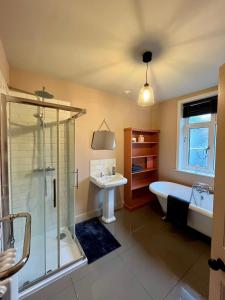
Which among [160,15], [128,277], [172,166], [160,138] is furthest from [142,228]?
[160,15]

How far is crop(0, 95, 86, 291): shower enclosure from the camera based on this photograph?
1.73m

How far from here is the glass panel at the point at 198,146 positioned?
9.05 feet

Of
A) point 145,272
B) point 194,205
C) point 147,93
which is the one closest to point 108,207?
point 145,272

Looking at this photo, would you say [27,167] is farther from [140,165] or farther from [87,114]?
[140,165]

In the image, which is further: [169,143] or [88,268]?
[169,143]

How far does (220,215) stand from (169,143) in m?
2.72

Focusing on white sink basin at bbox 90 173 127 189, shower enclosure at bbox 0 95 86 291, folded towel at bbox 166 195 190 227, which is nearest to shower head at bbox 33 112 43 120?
shower enclosure at bbox 0 95 86 291

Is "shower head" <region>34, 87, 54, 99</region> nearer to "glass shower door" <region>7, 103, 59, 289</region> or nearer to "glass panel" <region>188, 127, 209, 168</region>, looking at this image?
"glass shower door" <region>7, 103, 59, 289</region>

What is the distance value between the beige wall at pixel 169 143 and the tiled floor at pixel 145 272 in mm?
1176

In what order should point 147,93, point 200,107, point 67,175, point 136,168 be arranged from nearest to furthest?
1. point 147,93
2. point 67,175
3. point 200,107
4. point 136,168

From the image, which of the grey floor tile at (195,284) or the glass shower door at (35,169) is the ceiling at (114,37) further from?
the grey floor tile at (195,284)

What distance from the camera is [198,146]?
2.88 m

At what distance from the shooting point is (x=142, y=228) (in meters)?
2.39

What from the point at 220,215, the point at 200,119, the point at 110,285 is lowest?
the point at 110,285
